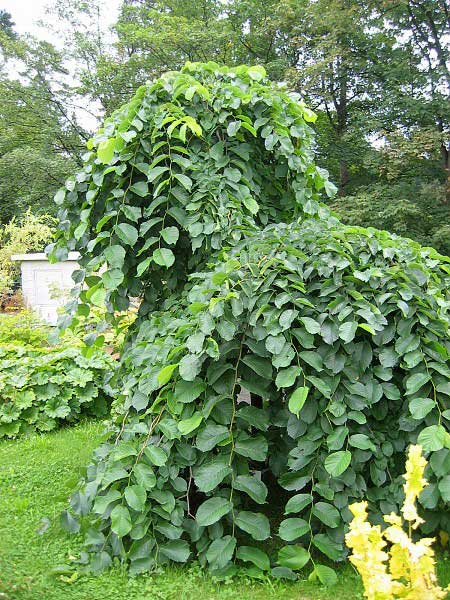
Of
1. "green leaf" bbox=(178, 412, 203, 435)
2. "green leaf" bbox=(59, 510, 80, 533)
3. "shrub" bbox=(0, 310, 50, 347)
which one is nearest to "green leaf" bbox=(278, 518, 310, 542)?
"green leaf" bbox=(178, 412, 203, 435)

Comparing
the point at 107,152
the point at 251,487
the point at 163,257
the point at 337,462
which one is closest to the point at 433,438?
the point at 337,462

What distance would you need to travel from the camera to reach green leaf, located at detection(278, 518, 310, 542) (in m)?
1.88

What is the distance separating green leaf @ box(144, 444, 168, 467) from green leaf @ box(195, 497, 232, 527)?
8.7 inches

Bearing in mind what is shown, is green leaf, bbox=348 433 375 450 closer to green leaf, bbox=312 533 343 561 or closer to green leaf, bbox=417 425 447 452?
green leaf, bbox=417 425 447 452

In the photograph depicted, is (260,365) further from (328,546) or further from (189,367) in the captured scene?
(328,546)

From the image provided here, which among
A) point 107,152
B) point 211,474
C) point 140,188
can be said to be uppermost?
point 107,152

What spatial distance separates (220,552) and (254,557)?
0.14m

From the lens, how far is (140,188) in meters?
2.33

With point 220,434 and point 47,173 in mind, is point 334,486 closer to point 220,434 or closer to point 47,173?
point 220,434

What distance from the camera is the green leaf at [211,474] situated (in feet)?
6.07

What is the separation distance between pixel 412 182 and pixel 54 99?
32.2 ft

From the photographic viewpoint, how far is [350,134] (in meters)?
10.4

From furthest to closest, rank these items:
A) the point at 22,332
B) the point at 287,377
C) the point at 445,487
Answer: the point at 22,332 < the point at 287,377 < the point at 445,487

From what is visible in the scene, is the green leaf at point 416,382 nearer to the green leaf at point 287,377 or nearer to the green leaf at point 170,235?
the green leaf at point 287,377
